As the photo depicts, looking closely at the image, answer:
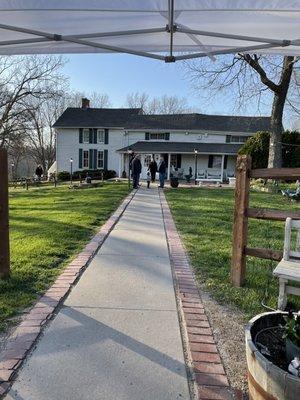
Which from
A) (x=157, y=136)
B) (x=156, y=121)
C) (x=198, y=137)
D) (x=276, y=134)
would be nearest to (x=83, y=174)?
(x=157, y=136)

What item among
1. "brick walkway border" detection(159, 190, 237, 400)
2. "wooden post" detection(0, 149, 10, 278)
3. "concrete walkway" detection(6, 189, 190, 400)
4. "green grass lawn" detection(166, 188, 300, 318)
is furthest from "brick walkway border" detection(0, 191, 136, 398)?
"green grass lawn" detection(166, 188, 300, 318)

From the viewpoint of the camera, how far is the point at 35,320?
3.61m

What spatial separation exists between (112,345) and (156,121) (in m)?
38.0

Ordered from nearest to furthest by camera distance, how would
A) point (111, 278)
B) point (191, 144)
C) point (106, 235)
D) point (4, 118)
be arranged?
1. point (111, 278)
2. point (106, 235)
3. point (4, 118)
4. point (191, 144)

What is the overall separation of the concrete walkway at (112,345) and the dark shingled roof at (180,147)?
31327 mm

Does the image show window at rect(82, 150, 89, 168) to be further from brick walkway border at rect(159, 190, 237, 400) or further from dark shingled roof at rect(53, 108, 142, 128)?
brick walkway border at rect(159, 190, 237, 400)

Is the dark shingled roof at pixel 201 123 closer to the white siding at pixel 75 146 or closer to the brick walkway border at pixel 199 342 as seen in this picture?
the white siding at pixel 75 146

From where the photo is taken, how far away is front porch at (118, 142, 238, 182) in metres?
36.4

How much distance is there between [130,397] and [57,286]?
2.24 m

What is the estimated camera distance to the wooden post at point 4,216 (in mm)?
4512

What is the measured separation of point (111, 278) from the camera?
16.1 ft

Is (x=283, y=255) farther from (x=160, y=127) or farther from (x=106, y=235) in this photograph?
(x=160, y=127)

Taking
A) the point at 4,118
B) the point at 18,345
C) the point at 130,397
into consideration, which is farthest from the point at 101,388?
the point at 4,118

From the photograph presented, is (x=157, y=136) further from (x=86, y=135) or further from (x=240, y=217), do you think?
(x=240, y=217)
